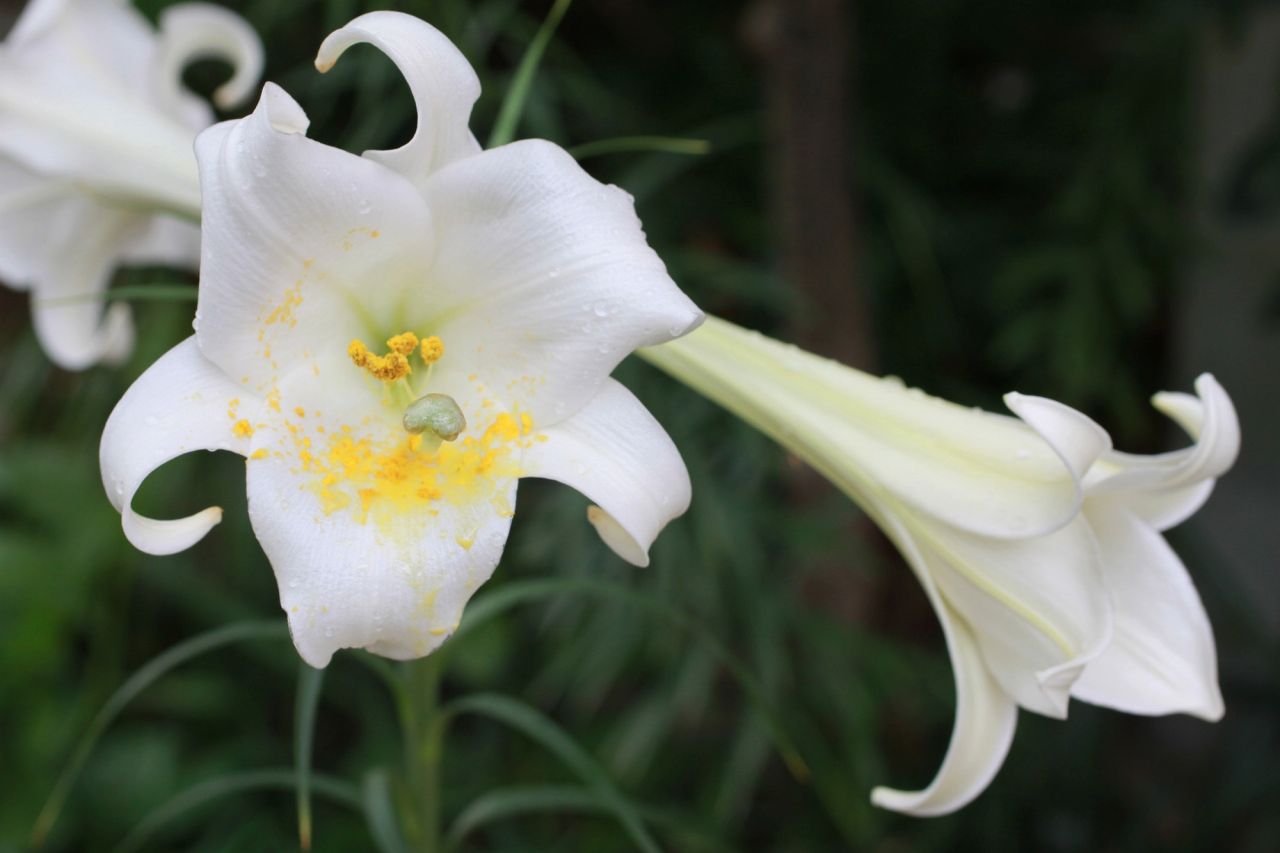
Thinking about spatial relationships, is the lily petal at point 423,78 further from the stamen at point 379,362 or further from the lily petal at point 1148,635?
the lily petal at point 1148,635

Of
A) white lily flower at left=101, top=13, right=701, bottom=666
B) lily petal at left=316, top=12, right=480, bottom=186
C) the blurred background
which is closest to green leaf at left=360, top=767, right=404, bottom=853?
white lily flower at left=101, top=13, right=701, bottom=666

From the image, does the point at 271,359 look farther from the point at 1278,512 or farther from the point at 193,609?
the point at 1278,512

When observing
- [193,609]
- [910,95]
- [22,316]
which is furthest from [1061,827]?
[22,316]

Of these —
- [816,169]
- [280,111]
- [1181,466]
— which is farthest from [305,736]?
[816,169]

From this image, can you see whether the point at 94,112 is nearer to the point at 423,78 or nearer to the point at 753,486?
the point at 423,78

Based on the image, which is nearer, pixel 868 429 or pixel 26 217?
pixel 868 429

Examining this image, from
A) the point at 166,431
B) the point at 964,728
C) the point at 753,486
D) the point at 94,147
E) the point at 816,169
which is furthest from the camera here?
the point at 753,486
